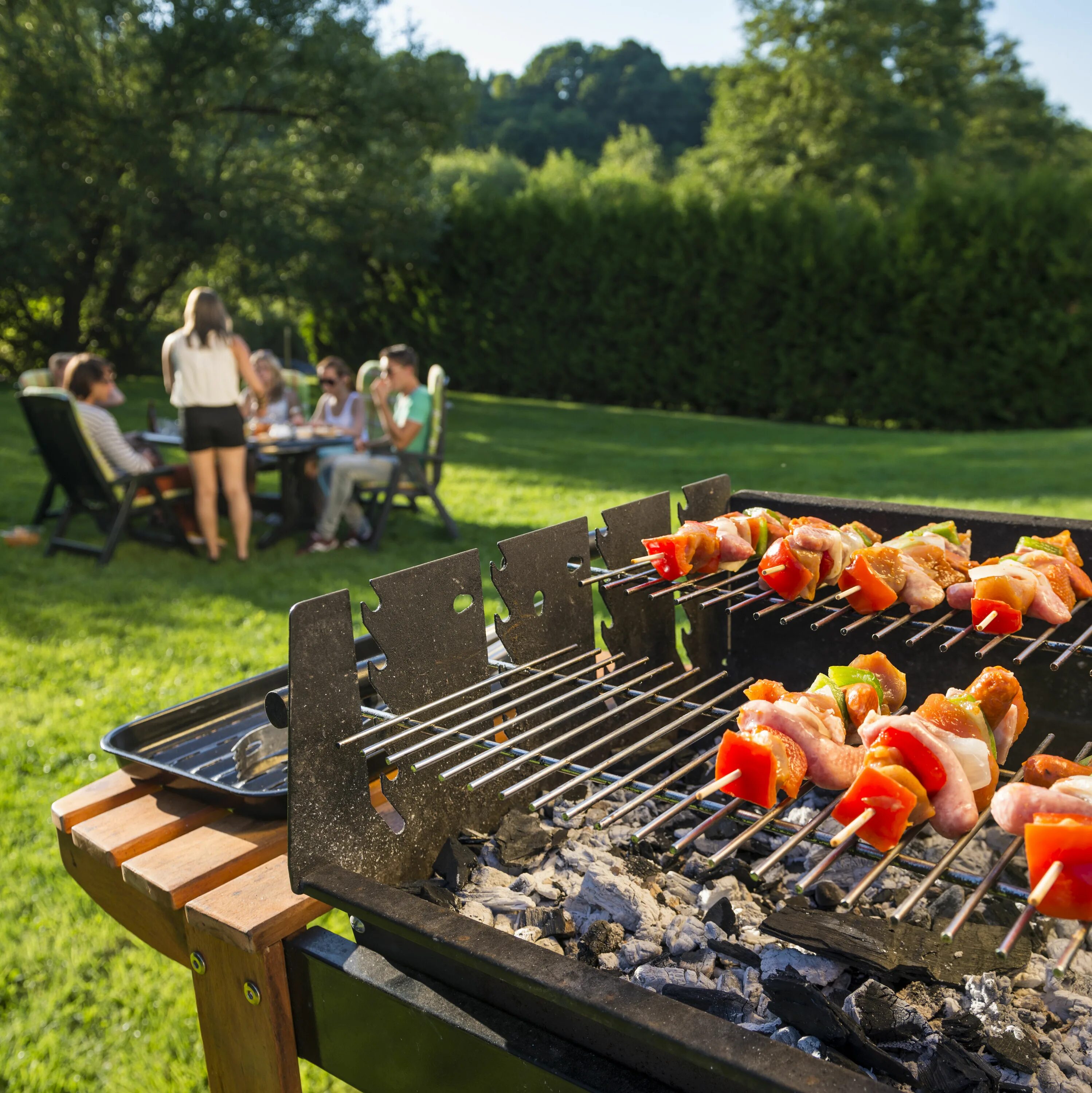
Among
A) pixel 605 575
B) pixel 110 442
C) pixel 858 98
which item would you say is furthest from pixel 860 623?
pixel 858 98

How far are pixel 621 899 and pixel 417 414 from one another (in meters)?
5.80

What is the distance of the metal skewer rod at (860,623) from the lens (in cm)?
169

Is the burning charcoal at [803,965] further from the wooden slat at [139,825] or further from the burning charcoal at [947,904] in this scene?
the wooden slat at [139,825]

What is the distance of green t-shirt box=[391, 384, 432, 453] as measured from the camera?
23.5 feet

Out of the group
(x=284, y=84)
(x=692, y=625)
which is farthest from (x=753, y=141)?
(x=692, y=625)

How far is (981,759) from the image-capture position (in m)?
1.36

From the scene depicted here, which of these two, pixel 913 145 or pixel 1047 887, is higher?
pixel 913 145

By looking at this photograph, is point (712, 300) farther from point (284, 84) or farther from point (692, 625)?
point (692, 625)

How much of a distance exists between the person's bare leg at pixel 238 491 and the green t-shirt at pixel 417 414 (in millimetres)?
1233

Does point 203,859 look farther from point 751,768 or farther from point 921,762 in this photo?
point 921,762

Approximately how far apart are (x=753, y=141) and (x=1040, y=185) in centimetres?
1445

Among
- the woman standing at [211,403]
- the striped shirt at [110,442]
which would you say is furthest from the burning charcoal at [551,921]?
the striped shirt at [110,442]

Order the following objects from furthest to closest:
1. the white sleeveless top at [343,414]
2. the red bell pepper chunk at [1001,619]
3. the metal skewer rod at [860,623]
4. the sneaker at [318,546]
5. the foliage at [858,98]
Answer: the foliage at [858,98] → the white sleeveless top at [343,414] → the sneaker at [318,546] → the red bell pepper chunk at [1001,619] → the metal skewer rod at [860,623]

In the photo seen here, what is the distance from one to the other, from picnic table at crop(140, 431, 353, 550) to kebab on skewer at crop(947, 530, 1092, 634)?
556 cm
